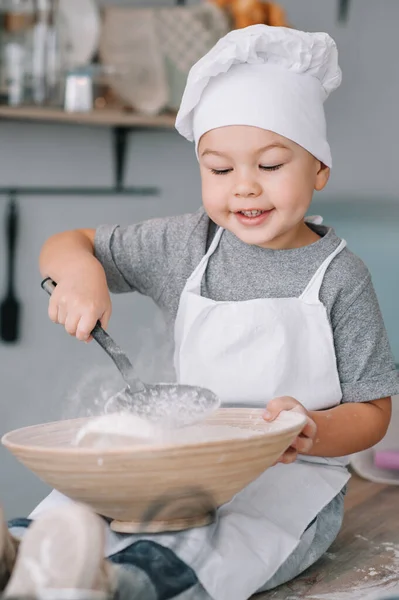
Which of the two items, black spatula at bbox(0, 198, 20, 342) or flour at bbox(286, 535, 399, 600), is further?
black spatula at bbox(0, 198, 20, 342)

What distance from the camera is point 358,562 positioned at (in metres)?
→ 1.22

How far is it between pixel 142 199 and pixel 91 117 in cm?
37

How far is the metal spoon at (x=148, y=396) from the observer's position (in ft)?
3.57

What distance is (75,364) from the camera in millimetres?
2348

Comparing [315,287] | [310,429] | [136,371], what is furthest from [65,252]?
[136,371]

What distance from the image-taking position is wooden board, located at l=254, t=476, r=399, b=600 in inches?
43.6

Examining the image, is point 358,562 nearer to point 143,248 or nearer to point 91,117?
point 143,248

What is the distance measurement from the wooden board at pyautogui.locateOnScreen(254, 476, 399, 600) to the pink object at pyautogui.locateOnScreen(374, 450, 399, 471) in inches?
7.1

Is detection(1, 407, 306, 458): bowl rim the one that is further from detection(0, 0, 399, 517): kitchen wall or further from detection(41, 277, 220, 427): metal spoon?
detection(0, 0, 399, 517): kitchen wall

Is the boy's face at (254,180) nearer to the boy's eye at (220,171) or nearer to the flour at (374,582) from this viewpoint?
the boy's eye at (220,171)

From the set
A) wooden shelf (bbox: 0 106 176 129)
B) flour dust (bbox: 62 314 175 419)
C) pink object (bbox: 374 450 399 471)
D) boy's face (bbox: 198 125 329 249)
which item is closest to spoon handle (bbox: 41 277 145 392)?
boy's face (bbox: 198 125 329 249)

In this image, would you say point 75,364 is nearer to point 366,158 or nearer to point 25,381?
point 25,381

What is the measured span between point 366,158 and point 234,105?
158 cm

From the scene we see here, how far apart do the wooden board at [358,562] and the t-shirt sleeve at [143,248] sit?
0.47 m
